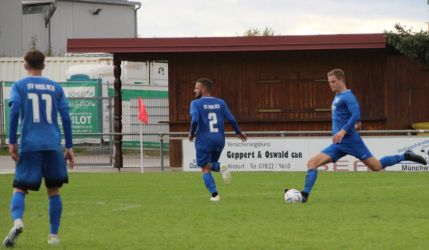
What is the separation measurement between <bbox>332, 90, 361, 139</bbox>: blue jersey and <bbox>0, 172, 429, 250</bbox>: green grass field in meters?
1.05

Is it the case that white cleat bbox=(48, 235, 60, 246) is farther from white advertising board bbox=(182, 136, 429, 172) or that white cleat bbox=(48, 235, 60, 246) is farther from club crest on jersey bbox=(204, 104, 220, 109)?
white advertising board bbox=(182, 136, 429, 172)

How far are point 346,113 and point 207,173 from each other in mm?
2316

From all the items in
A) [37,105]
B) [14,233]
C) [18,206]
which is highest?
[37,105]

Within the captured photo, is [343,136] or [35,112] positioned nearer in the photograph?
[35,112]

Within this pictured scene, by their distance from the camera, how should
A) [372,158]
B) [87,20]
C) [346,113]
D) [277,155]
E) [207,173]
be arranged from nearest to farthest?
[346,113] < [372,158] < [207,173] < [277,155] < [87,20]

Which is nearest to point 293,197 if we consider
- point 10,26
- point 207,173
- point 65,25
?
point 207,173

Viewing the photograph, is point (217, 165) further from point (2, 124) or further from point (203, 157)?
point (2, 124)

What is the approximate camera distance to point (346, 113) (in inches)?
628

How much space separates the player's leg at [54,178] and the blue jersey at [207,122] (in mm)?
5802

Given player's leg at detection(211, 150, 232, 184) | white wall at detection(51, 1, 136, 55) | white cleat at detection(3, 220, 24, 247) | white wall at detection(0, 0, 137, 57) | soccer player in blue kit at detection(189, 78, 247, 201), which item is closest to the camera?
white cleat at detection(3, 220, 24, 247)

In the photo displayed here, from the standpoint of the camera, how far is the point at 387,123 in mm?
31453

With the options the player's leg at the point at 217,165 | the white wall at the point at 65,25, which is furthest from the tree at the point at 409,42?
the white wall at the point at 65,25

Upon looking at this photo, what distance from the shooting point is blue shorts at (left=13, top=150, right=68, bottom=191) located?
36.7 feet

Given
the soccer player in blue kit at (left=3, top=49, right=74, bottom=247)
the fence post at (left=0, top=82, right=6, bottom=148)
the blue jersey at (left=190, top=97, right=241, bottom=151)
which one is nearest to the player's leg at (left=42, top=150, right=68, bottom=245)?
the soccer player in blue kit at (left=3, top=49, right=74, bottom=247)
